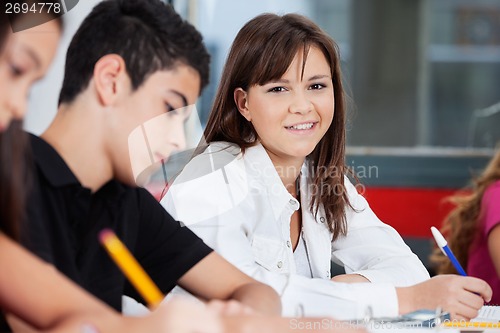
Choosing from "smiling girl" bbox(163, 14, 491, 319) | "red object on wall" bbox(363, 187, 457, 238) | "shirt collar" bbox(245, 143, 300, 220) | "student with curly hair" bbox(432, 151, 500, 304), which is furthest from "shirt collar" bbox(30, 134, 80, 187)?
"red object on wall" bbox(363, 187, 457, 238)

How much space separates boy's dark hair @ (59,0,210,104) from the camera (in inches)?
36.7

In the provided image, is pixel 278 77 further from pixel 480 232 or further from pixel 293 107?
pixel 480 232

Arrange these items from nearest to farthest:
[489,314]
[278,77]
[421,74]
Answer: [489,314], [278,77], [421,74]

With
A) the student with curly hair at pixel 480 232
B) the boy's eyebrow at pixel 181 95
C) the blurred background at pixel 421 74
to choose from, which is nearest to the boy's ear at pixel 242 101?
the boy's eyebrow at pixel 181 95

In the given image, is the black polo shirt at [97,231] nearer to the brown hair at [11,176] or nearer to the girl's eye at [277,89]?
the brown hair at [11,176]

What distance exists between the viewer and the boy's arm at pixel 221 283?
1048mm

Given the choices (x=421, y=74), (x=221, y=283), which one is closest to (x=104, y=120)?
(x=221, y=283)

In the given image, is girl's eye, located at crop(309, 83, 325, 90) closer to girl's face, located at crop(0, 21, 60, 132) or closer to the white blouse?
the white blouse

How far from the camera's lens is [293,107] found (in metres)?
1.39

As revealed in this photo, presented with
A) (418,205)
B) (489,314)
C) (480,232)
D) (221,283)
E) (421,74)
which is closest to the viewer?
(221,283)

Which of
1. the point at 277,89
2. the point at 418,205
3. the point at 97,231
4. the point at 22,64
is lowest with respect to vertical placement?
the point at 418,205

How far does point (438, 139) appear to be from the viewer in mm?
3369

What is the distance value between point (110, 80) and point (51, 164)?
0.11 metres

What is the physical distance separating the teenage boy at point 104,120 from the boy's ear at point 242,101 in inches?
16.9
